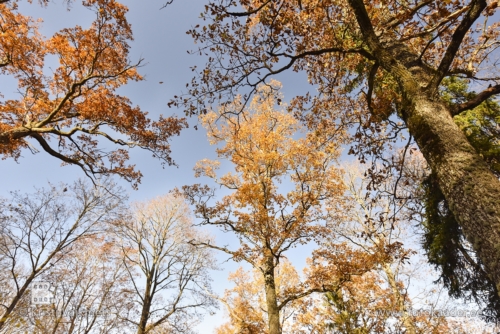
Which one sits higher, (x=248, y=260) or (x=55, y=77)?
(x=55, y=77)

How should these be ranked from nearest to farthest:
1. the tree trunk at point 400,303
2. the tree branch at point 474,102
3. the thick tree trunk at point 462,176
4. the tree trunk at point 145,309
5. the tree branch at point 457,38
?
the thick tree trunk at point 462,176 → the tree branch at point 457,38 → the tree branch at point 474,102 → the tree trunk at point 400,303 → the tree trunk at point 145,309

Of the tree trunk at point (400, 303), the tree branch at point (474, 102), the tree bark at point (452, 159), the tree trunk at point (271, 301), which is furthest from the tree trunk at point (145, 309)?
the tree branch at point (474, 102)

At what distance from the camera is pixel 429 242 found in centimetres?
767

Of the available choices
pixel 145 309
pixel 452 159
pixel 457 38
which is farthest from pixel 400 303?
pixel 457 38

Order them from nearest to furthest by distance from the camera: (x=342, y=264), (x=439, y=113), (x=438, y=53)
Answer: (x=439, y=113) < (x=438, y=53) < (x=342, y=264)

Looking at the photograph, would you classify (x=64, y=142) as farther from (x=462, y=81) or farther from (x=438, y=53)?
(x=462, y=81)

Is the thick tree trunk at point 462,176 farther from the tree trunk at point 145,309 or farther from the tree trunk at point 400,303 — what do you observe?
the tree trunk at point 145,309

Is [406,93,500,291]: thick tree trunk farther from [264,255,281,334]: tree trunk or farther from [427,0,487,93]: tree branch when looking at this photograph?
[264,255,281,334]: tree trunk

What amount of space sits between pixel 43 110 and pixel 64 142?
1029 millimetres

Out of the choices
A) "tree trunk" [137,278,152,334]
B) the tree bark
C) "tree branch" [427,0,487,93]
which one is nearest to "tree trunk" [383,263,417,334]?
the tree bark

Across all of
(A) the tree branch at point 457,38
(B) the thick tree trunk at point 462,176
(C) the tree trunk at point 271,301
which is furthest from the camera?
(C) the tree trunk at point 271,301

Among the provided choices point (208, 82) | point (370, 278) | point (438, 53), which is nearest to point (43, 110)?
point (208, 82)

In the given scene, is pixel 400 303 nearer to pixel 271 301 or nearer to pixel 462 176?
pixel 271 301

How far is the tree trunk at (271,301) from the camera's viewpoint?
7.70 meters
